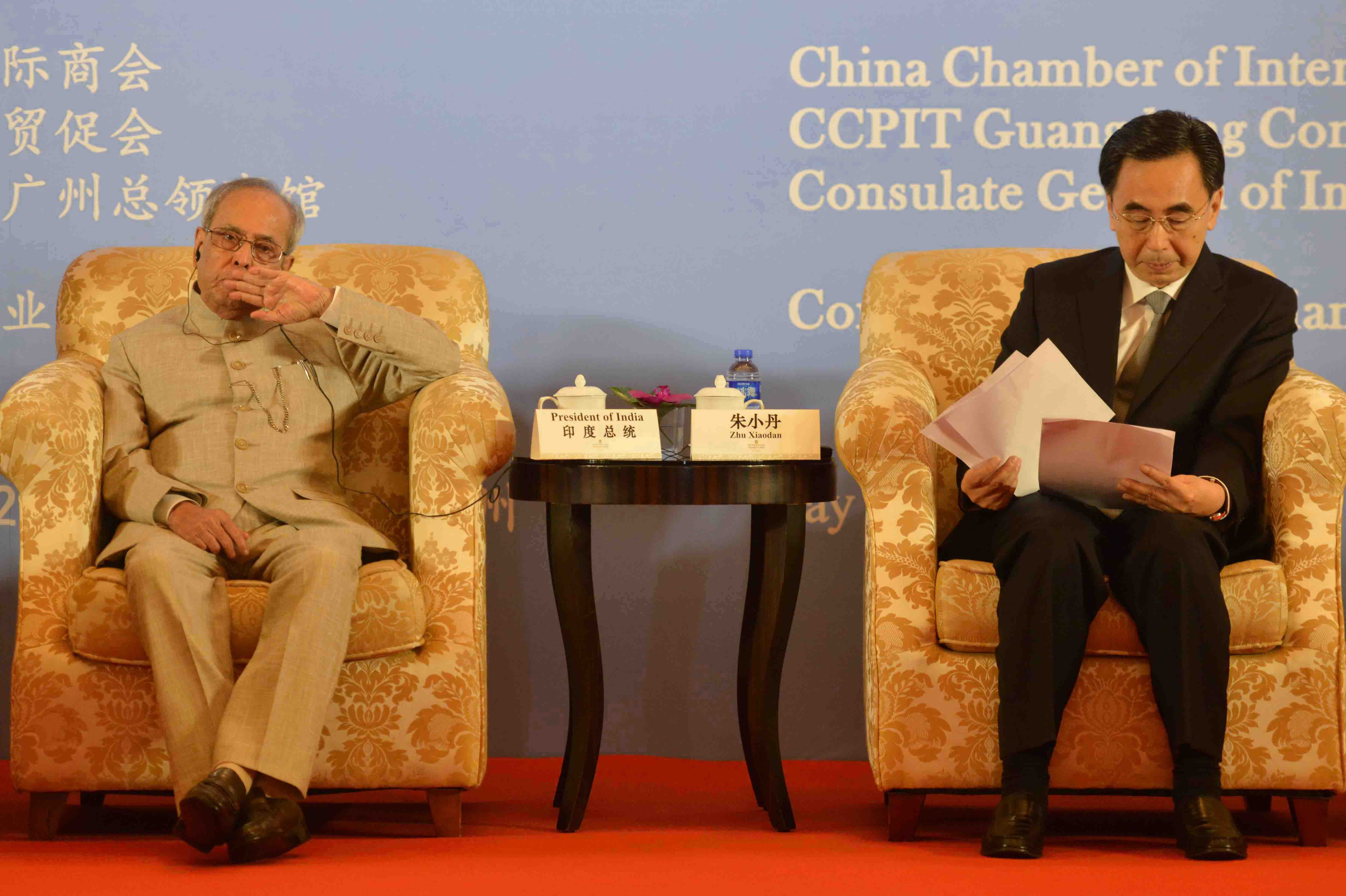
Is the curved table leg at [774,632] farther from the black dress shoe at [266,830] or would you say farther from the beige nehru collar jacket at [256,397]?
the black dress shoe at [266,830]

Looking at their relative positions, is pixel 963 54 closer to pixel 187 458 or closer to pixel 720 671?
pixel 720 671

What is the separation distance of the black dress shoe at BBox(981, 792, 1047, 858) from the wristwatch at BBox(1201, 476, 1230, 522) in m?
0.52

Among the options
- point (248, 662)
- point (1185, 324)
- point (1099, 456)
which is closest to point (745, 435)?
point (1099, 456)

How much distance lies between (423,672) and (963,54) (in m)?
1.86

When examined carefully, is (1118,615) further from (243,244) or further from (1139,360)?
(243,244)

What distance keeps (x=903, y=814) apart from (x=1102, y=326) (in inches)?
36.0

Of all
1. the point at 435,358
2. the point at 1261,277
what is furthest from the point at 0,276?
the point at 1261,277

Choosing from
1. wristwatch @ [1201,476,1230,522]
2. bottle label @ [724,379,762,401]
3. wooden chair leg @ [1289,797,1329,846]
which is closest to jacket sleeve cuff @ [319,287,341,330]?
bottle label @ [724,379,762,401]

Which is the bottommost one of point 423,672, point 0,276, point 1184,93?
point 423,672

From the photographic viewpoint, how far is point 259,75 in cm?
306

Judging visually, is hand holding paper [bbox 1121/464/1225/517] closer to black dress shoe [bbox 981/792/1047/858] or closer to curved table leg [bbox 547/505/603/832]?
black dress shoe [bbox 981/792/1047/858]

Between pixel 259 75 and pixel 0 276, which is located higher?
pixel 259 75

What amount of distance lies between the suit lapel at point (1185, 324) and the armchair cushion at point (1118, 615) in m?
0.35

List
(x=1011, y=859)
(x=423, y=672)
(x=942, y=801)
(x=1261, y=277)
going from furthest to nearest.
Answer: (x=942, y=801)
(x=1261, y=277)
(x=423, y=672)
(x=1011, y=859)
